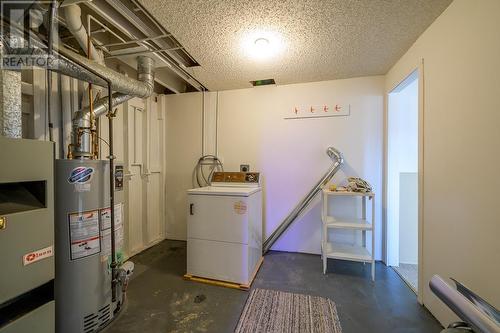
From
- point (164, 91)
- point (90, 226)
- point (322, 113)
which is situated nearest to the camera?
point (90, 226)

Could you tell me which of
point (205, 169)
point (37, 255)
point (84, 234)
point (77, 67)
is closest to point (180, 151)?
point (205, 169)

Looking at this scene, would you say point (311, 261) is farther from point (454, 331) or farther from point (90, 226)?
point (90, 226)

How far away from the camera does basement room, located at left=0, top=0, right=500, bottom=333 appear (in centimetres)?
111

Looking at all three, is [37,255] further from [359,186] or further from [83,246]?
[359,186]

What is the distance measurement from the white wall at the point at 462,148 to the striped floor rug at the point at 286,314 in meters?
0.82

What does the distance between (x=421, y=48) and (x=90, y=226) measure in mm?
2986

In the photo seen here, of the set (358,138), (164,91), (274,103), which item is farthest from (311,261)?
(164,91)

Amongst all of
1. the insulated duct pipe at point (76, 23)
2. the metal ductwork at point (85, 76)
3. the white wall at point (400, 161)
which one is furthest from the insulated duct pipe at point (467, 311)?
the insulated duct pipe at point (76, 23)

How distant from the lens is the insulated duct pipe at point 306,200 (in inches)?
101

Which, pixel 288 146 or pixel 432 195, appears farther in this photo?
pixel 288 146

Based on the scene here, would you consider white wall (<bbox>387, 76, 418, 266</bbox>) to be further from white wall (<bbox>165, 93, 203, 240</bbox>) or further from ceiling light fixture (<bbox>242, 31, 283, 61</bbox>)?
white wall (<bbox>165, 93, 203, 240</bbox>)

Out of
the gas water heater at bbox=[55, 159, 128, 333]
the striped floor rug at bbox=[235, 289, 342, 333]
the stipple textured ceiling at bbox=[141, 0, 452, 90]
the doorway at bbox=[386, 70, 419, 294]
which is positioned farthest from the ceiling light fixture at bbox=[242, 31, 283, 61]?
the striped floor rug at bbox=[235, 289, 342, 333]

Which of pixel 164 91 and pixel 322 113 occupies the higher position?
pixel 164 91

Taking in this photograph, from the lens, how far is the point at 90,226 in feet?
4.53
